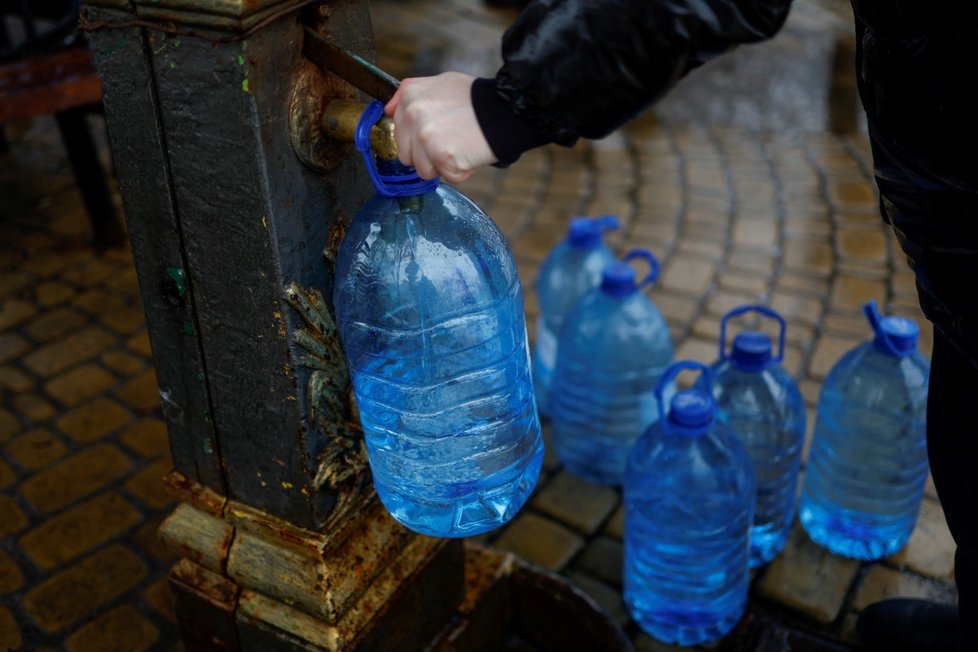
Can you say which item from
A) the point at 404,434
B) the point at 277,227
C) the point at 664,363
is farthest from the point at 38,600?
the point at 664,363

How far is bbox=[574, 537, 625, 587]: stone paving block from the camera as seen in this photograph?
8.14 ft

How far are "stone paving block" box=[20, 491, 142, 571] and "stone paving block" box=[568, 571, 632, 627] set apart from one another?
1251mm

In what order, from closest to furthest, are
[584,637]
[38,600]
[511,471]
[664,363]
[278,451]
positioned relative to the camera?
[278,451]
[511,471]
[584,637]
[38,600]
[664,363]

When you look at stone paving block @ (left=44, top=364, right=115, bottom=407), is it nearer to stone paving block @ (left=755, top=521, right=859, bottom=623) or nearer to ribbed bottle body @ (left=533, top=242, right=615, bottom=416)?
ribbed bottle body @ (left=533, top=242, right=615, bottom=416)

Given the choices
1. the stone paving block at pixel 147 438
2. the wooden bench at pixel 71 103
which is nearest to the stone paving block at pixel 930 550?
the stone paving block at pixel 147 438

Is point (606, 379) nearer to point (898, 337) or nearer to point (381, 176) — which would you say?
point (898, 337)

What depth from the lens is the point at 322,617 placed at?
1646 millimetres

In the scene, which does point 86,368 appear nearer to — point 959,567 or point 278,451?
point 278,451

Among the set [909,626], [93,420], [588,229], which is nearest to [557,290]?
[588,229]

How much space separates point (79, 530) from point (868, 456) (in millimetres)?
2173

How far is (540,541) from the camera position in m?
2.59

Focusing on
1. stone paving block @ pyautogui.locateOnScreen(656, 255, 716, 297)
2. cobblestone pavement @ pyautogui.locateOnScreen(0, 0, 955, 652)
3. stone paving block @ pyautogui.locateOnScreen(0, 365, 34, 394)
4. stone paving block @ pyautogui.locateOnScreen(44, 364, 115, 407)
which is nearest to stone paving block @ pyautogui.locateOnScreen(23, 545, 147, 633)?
cobblestone pavement @ pyautogui.locateOnScreen(0, 0, 955, 652)

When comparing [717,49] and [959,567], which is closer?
[717,49]

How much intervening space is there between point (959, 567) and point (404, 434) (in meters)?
1.08
